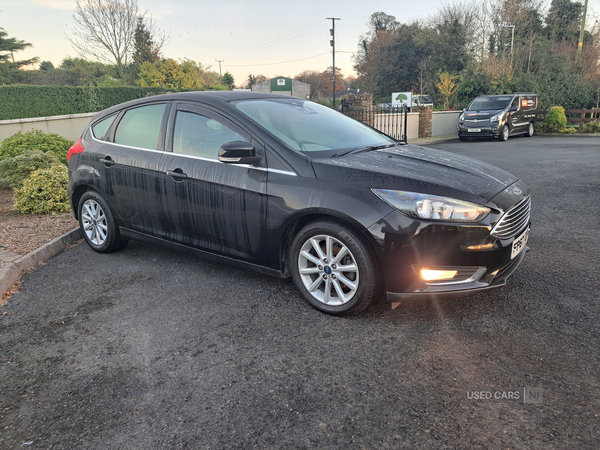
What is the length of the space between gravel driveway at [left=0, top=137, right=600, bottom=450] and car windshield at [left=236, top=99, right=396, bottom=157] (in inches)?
50.7

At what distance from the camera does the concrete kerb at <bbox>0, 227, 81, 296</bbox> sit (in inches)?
171

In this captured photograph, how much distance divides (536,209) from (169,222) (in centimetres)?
536

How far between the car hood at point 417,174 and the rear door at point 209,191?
25.0 inches

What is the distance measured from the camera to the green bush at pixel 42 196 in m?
7.13

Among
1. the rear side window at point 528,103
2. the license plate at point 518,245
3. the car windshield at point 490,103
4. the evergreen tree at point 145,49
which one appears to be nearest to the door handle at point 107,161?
the license plate at point 518,245

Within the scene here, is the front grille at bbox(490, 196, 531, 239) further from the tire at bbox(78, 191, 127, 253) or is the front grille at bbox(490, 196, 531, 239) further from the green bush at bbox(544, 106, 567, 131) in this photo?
the green bush at bbox(544, 106, 567, 131)

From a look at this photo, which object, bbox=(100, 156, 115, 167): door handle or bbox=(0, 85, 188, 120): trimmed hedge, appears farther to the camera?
bbox=(0, 85, 188, 120): trimmed hedge

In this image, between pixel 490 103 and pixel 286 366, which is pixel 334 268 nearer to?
pixel 286 366

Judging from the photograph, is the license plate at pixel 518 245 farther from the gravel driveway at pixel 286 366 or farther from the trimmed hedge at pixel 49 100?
the trimmed hedge at pixel 49 100

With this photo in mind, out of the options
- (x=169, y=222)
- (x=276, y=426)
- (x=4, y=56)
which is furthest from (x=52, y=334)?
(x=4, y=56)

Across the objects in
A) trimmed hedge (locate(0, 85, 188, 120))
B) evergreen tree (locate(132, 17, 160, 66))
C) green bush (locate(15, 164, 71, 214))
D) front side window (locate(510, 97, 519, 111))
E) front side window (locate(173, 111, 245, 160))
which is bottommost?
green bush (locate(15, 164, 71, 214))

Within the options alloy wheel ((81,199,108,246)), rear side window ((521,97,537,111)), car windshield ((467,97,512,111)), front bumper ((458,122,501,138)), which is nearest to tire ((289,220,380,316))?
alloy wheel ((81,199,108,246))

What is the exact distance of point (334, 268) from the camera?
11.0 ft

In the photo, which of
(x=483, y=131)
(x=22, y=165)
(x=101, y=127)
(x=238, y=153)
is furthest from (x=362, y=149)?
(x=483, y=131)
